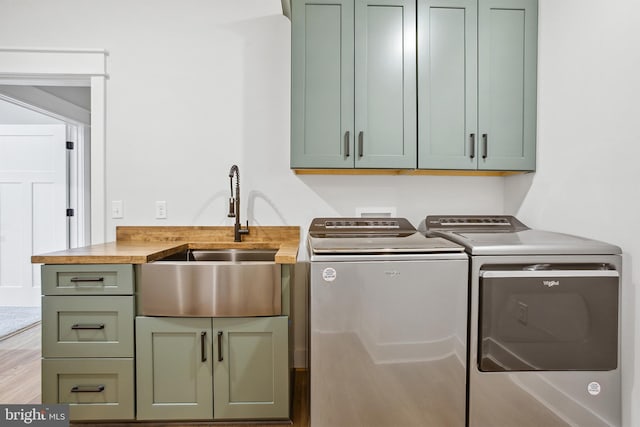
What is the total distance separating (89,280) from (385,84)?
5.79 ft

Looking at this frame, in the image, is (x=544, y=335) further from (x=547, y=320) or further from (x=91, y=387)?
(x=91, y=387)

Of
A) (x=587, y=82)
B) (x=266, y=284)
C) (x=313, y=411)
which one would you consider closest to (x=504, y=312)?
(x=313, y=411)

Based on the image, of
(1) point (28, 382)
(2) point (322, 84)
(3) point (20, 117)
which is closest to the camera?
(2) point (322, 84)

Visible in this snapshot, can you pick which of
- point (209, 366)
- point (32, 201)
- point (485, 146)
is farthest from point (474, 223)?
point (32, 201)

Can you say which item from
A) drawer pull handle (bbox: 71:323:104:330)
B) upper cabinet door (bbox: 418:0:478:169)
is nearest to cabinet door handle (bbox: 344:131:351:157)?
upper cabinet door (bbox: 418:0:478:169)

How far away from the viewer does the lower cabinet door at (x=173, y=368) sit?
5.29ft

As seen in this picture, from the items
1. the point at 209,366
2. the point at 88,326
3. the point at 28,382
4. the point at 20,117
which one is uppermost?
the point at 20,117

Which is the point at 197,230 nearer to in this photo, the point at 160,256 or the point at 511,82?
the point at 160,256

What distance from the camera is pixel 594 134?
1.60 meters

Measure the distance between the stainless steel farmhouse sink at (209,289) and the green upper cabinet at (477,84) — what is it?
1077 millimetres

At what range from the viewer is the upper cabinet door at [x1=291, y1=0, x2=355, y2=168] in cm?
190

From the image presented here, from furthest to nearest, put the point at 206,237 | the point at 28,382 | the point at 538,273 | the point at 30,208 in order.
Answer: the point at 30,208 < the point at 206,237 < the point at 28,382 < the point at 538,273

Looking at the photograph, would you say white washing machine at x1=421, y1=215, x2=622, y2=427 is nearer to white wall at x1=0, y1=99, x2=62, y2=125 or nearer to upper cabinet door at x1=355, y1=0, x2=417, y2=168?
upper cabinet door at x1=355, y1=0, x2=417, y2=168

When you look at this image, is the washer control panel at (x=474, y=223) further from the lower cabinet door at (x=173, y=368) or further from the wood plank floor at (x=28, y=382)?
the lower cabinet door at (x=173, y=368)
